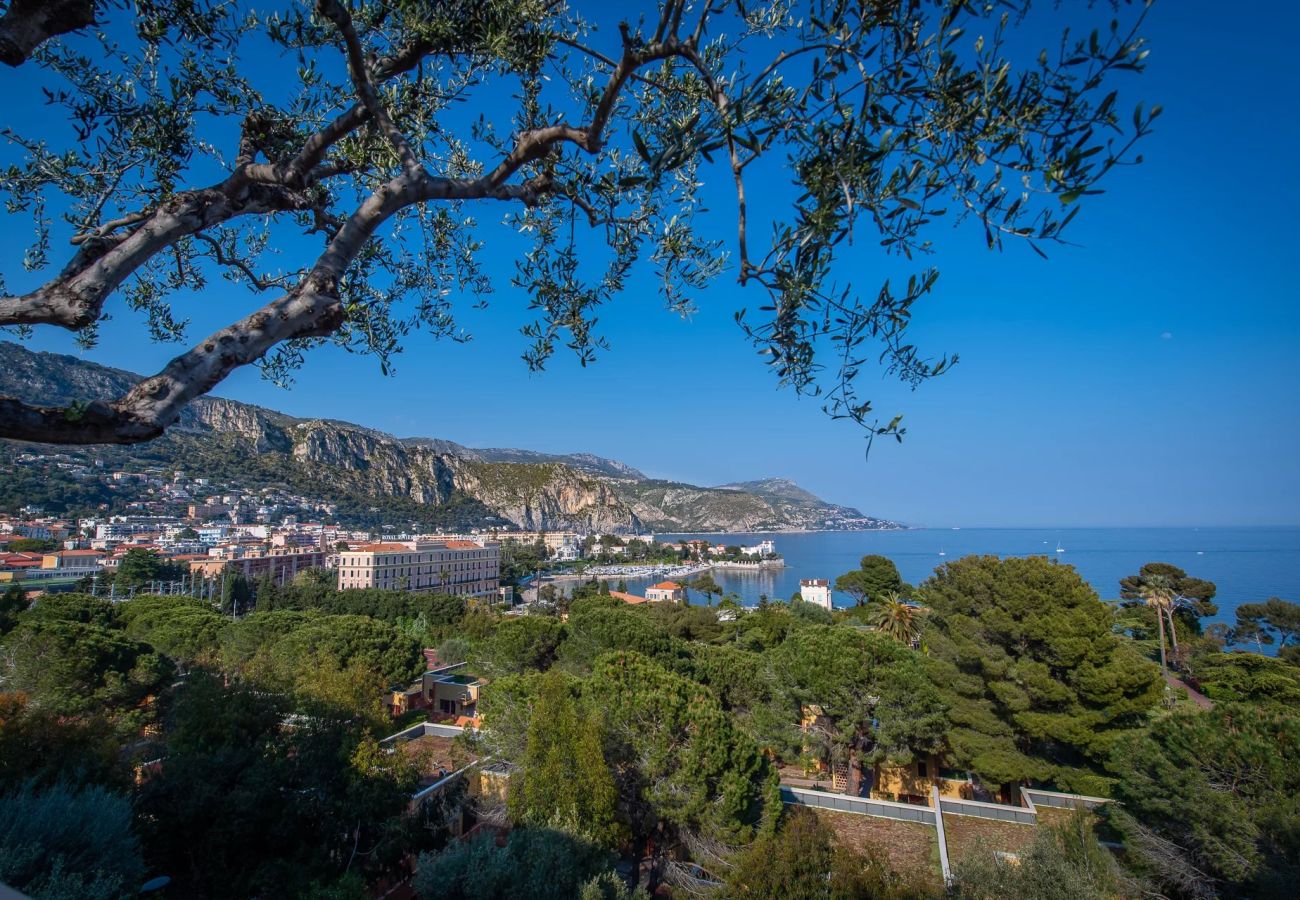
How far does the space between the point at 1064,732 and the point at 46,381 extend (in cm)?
9611

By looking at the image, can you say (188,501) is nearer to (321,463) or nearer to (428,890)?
(321,463)

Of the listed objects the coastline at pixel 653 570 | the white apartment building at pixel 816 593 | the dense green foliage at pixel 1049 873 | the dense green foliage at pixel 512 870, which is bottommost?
the coastline at pixel 653 570

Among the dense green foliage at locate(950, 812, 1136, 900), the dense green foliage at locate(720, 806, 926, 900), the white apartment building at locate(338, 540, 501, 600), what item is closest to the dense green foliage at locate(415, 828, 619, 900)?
the dense green foliage at locate(720, 806, 926, 900)

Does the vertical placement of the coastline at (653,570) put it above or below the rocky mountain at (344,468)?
below

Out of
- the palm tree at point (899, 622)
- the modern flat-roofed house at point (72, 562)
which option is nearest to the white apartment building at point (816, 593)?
the palm tree at point (899, 622)

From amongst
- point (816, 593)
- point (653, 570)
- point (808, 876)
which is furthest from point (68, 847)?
point (653, 570)

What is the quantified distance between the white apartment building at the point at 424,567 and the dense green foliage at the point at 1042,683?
41.3m

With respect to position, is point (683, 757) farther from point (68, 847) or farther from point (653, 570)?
point (653, 570)

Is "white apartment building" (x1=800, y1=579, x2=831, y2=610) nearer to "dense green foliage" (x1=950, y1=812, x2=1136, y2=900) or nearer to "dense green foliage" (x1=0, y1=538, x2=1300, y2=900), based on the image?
"dense green foliage" (x1=0, y1=538, x2=1300, y2=900)

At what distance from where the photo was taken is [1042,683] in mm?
11594

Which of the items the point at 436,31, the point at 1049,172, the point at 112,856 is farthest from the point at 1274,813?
the point at 112,856

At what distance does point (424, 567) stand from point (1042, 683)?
173ft

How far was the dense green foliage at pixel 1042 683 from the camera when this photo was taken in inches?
441

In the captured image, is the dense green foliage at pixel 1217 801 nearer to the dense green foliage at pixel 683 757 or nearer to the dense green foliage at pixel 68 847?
the dense green foliage at pixel 683 757
